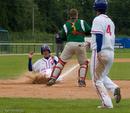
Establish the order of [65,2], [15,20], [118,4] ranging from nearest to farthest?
1. [15,20]
2. [118,4]
3. [65,2]

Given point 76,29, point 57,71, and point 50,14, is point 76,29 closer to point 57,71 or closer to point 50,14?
point 57,71

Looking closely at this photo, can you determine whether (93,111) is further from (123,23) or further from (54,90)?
(123,23)

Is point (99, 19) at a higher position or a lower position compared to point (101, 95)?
higher

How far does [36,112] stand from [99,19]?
5.97ft

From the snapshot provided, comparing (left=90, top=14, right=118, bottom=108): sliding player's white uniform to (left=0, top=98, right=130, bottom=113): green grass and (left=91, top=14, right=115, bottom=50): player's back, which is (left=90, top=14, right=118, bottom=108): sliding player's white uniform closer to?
(left=91, top=14, right=115, bottom=50): player's back

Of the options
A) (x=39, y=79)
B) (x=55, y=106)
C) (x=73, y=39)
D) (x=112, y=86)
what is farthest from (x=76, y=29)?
(x=55, y=106)

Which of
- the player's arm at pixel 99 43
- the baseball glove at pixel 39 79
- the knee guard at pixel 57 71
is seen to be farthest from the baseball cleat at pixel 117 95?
the baseball glove at pixel 39 79

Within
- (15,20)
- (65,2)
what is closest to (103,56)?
(15,20)

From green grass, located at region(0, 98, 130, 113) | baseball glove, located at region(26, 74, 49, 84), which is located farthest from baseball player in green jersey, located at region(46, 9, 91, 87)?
green grass, located at region(0, 98, 130, 113)

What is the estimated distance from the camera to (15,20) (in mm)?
73000

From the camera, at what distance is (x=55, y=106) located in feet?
19.5

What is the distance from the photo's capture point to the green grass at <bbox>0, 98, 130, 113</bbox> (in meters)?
5.48

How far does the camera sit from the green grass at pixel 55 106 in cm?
548

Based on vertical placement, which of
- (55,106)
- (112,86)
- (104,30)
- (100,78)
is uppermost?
(104,30)
